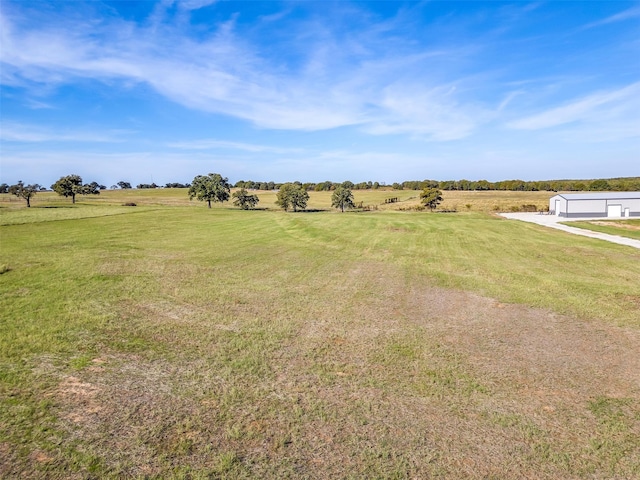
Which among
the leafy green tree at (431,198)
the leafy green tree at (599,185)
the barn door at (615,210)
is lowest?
the barn door at (615,210)

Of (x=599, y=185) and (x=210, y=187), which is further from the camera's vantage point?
(x=599, y=185)

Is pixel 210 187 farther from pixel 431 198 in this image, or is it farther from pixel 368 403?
pixel 368 403

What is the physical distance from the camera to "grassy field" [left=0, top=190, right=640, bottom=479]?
5.33 meters

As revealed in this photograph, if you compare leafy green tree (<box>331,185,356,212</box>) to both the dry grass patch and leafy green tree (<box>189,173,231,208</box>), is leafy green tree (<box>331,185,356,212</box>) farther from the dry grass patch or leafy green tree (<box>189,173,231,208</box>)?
the dry grass patch

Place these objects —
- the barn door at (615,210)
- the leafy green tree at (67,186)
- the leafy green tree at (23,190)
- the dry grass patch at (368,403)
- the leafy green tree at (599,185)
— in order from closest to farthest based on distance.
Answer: the dry grass patch at (368,403) < the barn door at (615,210) < the leafy green tree at (23,190) < the leafy green tree at (67,186) < the leafy green tree at (599,185)

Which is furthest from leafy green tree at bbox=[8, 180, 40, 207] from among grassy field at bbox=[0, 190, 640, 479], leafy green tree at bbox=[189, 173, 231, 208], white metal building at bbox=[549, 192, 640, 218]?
white metal building at bbox=[549, 192, 640, 218]

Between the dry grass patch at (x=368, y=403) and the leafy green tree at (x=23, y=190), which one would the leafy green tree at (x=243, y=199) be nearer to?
the leafy green tree at (x=23, y=190)

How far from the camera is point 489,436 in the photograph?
231 inches

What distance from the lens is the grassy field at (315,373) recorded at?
5332mm

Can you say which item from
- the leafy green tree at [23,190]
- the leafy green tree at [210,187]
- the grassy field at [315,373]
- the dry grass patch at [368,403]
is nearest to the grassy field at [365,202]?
the leafy green tree at [23,190]

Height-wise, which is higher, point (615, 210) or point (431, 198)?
point (431, 198)

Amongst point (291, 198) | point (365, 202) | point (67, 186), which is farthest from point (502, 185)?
point (67, 186)

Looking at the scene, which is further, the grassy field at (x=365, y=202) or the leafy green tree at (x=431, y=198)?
the leafy green tree at (x=431, y=198)

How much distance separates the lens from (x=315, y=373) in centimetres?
775
